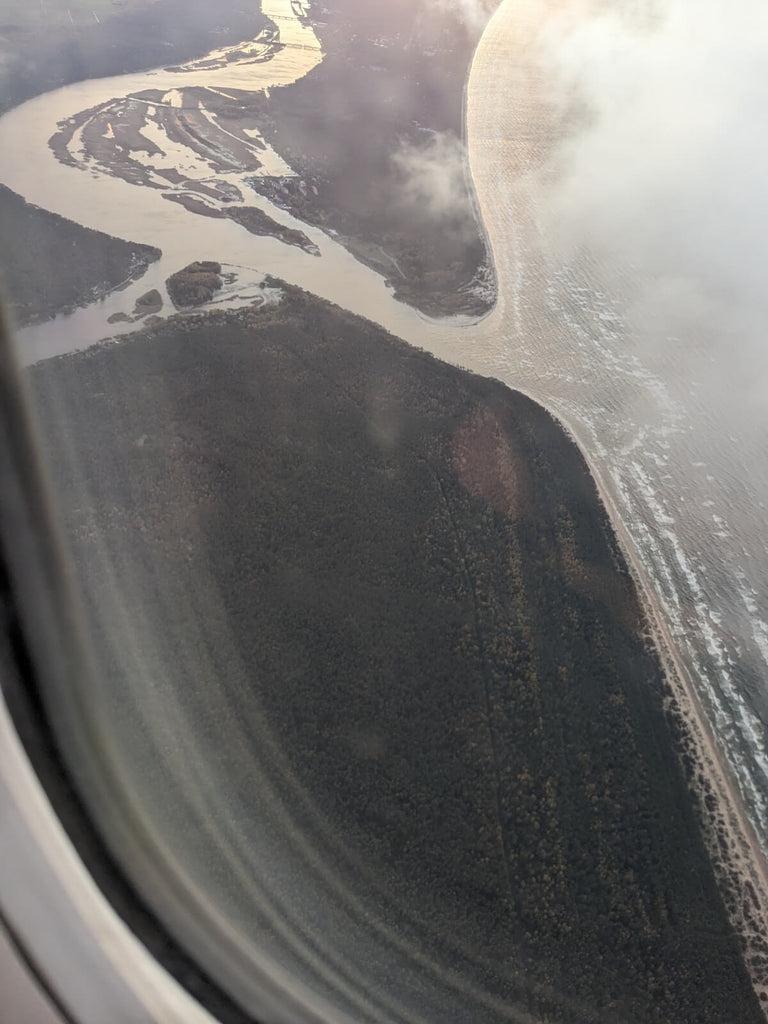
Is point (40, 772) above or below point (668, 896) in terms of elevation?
above

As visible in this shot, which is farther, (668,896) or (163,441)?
(163,441)

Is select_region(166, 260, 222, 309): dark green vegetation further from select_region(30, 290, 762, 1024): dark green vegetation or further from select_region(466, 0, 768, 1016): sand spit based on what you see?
select_region(466, 0, 768, 1016): sand spit

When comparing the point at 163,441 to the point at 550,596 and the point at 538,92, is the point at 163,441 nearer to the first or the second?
the point at 550,596

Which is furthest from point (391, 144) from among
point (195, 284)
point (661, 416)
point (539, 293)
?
point (661, 416)

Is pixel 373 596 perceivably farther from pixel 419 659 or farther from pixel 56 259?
pixel 56 259

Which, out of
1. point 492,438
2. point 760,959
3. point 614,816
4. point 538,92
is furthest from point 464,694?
point 538,92

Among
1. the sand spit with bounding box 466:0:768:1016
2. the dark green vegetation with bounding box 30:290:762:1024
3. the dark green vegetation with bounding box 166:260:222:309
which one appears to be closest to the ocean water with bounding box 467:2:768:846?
the sand spit with bounding box 466:0:768:1016
